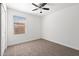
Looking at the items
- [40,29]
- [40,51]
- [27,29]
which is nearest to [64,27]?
[40,51]

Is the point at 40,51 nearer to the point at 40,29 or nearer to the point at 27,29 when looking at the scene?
the point at 27,29

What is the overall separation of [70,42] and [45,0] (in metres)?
3.42

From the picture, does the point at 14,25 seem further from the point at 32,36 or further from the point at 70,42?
the point at 70,42

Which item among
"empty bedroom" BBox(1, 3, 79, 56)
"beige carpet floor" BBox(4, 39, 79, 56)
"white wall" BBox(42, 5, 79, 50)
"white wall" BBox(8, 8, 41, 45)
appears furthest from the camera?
"white wall" BBox(8, 8, 41, 45)

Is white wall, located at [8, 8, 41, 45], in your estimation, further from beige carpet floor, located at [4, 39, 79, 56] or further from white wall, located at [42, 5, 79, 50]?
white wall, located at [42, 5, 79, 50]

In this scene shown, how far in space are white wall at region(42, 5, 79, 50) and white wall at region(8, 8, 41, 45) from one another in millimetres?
1047

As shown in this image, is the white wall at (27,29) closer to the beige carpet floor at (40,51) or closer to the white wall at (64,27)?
the beige carpet floor at (40,51)

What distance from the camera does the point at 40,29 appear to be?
595 cm

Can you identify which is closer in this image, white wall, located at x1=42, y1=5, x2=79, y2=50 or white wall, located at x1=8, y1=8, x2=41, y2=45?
white wall, located at x1=42, y1=5, x2=79, y2=50

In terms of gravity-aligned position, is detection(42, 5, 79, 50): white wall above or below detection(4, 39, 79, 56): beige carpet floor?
above

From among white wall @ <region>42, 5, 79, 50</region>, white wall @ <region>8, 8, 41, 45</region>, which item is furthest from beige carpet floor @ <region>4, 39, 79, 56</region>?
white wall @ <region>8, 8, 41, 45</region>

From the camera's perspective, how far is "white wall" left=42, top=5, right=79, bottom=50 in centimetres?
310

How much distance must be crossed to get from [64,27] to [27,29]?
110 inches

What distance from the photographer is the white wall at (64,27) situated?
3100mm
